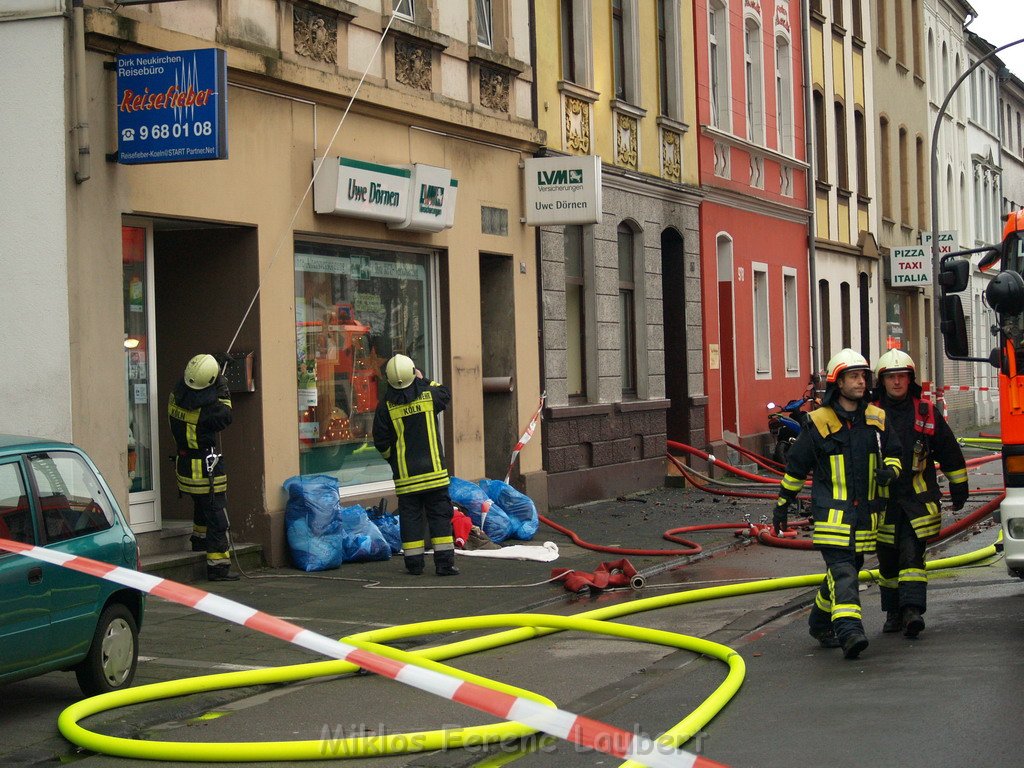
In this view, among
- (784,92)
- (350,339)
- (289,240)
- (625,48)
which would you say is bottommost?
(350,339)

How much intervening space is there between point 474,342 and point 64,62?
6637 mm

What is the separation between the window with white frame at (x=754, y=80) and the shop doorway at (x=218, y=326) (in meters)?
14.9

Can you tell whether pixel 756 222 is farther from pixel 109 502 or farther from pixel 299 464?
pixel 109 502

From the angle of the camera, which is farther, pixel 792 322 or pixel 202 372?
pixel 792 322

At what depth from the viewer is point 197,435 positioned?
1186 centimetres

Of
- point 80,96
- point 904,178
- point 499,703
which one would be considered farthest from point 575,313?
point 904,178

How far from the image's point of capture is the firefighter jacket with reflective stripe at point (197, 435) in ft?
38.8

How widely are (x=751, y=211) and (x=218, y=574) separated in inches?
625

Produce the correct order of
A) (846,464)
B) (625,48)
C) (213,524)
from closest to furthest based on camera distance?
(846,464), (213,524), (625,48)

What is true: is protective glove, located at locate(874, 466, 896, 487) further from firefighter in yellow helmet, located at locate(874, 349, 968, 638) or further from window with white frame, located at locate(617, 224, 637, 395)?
window with white frame, located at locate(617, 224, 637, 395)

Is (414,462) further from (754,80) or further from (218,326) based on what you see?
(754,80)

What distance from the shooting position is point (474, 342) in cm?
1656

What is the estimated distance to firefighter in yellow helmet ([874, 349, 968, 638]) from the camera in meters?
9.01

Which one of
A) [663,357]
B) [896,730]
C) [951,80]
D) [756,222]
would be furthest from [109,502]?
[951,80]
